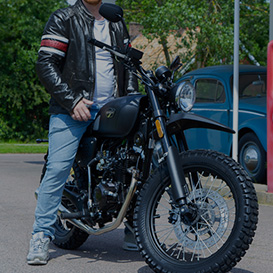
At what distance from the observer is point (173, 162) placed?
13.1 feet

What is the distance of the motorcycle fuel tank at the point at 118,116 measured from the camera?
170 inches

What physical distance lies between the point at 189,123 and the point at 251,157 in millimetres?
6391

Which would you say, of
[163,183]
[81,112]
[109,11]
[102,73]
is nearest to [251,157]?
[102,73]

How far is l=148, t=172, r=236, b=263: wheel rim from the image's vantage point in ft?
12.7

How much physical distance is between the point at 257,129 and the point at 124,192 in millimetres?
6154

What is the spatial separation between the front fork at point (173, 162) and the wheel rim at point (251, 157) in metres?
6.24

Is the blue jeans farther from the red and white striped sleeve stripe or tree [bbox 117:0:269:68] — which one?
tree [bbox 117:0:269:68]

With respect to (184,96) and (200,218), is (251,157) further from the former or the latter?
(200,218)

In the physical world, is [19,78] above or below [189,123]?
below

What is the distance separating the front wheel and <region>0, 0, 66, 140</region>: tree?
25975 mm

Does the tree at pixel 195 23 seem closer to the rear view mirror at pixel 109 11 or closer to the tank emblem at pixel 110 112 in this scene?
the tank emblem at pixel 110 112

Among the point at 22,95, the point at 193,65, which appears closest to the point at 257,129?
the point at 193,65

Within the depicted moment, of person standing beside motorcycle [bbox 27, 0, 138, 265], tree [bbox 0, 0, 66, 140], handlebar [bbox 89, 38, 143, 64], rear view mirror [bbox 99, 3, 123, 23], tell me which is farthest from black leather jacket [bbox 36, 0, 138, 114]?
tree [bbox 0, 0, 66, 140]

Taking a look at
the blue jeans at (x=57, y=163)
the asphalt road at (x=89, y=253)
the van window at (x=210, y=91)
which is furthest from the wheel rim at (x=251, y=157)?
the blue jeans at (x=57, y=163)
